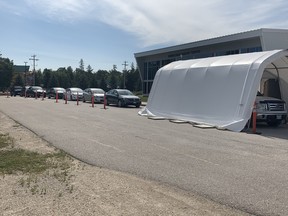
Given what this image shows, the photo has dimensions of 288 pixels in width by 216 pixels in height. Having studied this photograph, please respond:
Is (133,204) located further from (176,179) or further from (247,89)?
(247,89)

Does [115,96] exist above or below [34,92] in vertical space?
above

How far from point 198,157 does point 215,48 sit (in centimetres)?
3986

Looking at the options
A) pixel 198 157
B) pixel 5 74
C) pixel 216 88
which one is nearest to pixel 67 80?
pixel 5 74

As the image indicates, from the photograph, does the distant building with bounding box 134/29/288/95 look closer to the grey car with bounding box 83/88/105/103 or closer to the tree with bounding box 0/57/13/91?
the grey car with bounding box 83/88/105/103

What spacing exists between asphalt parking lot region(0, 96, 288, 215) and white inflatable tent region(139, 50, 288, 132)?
5.81 ft

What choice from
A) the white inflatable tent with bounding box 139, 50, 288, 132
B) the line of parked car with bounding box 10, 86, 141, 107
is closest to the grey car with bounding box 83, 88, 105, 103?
the line of parked car with bounding box 10, 86, 141, 107

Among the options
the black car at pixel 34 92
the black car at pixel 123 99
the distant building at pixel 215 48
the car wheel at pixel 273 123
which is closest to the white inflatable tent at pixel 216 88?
the car wheel at pixel 273 123

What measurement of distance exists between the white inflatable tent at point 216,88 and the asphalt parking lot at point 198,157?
1.77 meters

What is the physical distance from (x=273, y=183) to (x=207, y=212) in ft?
7.19

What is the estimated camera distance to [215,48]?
47.5 meters

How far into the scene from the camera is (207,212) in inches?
208

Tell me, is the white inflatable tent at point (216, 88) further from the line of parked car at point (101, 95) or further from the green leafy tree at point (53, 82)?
the green leafy tree at point (53, 82)

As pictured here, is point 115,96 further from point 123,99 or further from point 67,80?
point 67,80

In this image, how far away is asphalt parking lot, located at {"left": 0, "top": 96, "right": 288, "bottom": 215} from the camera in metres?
6.29
